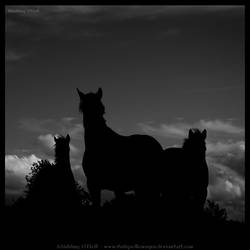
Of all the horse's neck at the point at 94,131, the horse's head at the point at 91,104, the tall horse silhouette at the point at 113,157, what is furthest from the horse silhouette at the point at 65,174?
the horse's head at the point at 91,104

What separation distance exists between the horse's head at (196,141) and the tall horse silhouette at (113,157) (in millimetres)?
950

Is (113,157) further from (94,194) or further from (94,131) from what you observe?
(94,194)

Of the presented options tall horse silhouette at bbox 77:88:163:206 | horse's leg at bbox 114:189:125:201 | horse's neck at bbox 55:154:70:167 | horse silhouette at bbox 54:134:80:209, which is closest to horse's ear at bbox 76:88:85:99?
tall horse silhouette at bbox 77:88:163:206

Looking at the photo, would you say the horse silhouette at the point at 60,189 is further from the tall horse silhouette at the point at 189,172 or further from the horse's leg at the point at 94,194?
the tall horse silhouette at the point at 189,172

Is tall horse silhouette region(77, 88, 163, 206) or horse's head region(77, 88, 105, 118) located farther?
tall horse silhouette region(77, 88, 163, 206)

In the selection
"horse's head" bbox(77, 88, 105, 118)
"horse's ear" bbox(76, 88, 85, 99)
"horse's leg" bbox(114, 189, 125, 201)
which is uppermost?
"horse's ear" bbox(76, 88, 85, 99)

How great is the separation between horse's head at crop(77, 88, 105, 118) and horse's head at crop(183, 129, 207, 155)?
9.97ft

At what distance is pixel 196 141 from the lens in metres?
12.7

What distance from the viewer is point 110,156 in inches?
461

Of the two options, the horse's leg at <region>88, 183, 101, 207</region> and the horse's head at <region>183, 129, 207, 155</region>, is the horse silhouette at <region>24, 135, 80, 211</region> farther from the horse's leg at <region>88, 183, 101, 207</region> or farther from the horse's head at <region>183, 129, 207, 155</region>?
A: the horse's head at <region>183, 129, 207, 155</region>

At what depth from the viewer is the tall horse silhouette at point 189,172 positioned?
12.7 metres

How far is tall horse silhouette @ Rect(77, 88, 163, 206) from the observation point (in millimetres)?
11227
